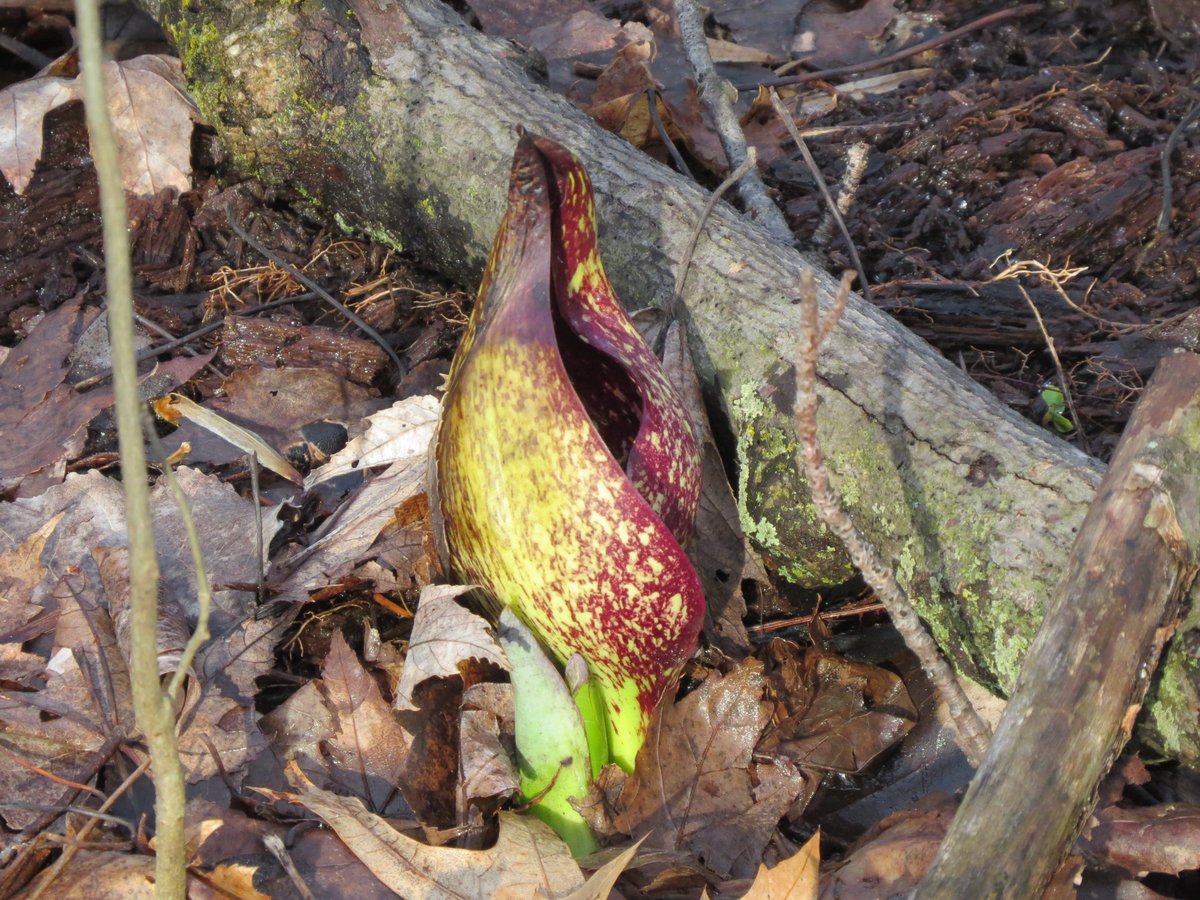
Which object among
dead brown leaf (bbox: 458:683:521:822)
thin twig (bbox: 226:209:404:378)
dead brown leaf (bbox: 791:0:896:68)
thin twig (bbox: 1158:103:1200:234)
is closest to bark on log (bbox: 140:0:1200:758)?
thin twig (bbox: 226:209:404:378)

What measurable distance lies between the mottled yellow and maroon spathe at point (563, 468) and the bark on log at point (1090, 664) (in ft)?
1.75

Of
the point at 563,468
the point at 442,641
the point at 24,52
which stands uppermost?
the point at 24,52

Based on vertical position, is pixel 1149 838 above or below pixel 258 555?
below

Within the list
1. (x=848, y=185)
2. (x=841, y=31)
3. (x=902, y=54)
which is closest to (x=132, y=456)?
(x=848, y=185)

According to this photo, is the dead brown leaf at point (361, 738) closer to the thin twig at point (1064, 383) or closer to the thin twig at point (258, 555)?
the thin twig at point (258, 555)

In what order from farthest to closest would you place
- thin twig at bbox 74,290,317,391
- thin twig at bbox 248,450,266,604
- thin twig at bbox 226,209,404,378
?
thin twig at bbox 226,209,404,378
thin twig at bbox 74,290,317,391
thin twig at bbox 248,450,266,604

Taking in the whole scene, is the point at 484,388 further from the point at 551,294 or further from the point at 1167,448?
the point at 1167,448

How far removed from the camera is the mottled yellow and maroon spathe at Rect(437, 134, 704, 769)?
155cm

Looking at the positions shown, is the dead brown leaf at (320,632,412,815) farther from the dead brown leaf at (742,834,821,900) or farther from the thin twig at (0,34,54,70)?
the thin twig at (0,34,54,70)

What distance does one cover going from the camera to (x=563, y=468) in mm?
1555

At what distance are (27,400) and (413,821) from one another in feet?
5.53

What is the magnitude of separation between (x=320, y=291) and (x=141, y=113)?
85 centimetres

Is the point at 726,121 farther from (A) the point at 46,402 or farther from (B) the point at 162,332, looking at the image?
(A) the point at 46,402

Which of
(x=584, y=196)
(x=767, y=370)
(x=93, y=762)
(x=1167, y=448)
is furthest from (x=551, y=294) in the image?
(x=93, y=762)
